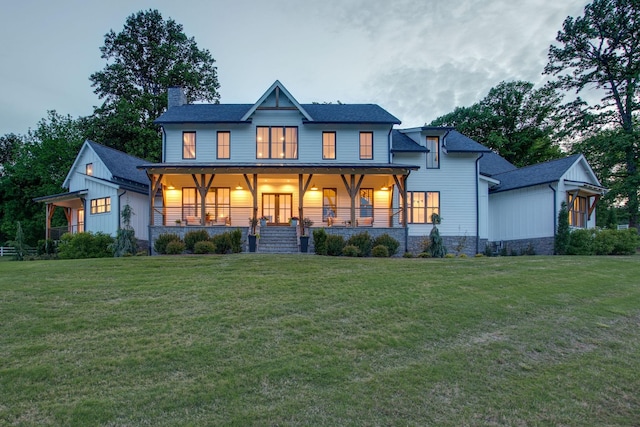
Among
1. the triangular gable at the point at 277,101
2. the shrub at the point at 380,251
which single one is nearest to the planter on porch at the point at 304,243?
the shrub at the point at 380,251

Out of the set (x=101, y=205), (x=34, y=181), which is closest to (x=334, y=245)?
(x=101, y=205)

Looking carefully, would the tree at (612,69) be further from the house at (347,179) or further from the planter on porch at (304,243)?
the planter on porch at (304,243)

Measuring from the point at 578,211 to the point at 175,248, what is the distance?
21674 mm

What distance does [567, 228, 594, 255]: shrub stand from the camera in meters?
21.4

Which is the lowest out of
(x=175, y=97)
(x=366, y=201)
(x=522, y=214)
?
(x=522, y=214)

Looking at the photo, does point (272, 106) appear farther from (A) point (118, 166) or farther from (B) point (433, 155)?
(A) point (118, 166)

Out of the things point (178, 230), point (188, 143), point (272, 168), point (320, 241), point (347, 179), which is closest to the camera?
point (320, 241)

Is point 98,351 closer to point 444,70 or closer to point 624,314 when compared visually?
point 624,314

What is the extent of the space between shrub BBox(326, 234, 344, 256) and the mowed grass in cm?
563

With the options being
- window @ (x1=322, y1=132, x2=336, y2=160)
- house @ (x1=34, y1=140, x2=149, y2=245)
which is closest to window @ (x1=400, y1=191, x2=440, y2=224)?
window @ (x1=322, y1=132, x2=336, y2=160)

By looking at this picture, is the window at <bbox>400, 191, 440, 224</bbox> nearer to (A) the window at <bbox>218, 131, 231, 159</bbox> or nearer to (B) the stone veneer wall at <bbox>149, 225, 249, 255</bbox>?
(B) the stone veneer wall at <bbox>149, 225, 249, 255</bbox>

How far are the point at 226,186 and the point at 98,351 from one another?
1757 centimetres

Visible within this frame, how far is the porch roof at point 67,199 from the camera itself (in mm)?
25031

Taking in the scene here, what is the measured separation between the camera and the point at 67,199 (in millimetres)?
26000
